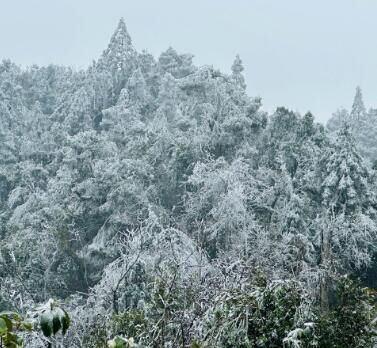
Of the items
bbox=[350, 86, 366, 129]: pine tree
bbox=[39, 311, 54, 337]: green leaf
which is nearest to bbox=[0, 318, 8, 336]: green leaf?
bbox=[39, 311, 54, 337]: green leaf

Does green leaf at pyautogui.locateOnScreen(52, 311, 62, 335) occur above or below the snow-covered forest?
below

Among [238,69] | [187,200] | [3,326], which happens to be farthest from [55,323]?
[238,69]

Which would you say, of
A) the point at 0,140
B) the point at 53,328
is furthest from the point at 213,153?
the point at 53,328

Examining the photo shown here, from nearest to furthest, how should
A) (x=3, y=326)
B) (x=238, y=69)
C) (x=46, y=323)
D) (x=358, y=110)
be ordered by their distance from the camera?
1. (x=3, y=326)
2. (x=46, y=323)
3. (x=238, y=69)
4. (x=358, y=110)

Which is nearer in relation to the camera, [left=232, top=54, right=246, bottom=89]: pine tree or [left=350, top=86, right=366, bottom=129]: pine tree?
[left=232, top=54, right=246, bottom=89]: pine tree

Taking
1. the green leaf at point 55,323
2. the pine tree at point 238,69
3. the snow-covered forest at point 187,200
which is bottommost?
the green leaf at point 55,323

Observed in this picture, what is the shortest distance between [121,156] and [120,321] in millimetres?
11208

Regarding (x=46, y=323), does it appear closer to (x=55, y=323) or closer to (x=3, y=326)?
(x=55, y=323)

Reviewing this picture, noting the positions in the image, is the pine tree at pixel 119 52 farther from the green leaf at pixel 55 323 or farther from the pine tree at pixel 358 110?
the green leaf at pixel 55 323

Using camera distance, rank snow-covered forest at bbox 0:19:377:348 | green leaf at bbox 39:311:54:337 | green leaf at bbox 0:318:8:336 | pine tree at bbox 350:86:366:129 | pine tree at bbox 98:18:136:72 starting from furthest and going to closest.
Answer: pine tree at bbox 350:86:366:129, pine tree at bbox 98:18:136:72, snow-covered forest at bbox 0:19:377:348, green leaf at bbox 39:311:54:337, green leaf at bbox 0:318:8:336

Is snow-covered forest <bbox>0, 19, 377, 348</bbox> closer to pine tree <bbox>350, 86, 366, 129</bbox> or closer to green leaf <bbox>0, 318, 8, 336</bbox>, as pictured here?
green leaf <bbox>0, 318, 8, 336</bbox>

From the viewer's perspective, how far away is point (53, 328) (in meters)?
1.79

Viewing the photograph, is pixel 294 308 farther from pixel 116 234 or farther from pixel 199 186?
pixel 199 186

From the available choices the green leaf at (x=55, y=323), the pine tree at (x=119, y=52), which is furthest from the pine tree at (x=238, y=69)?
the green leaf at (x=55, y=323)
